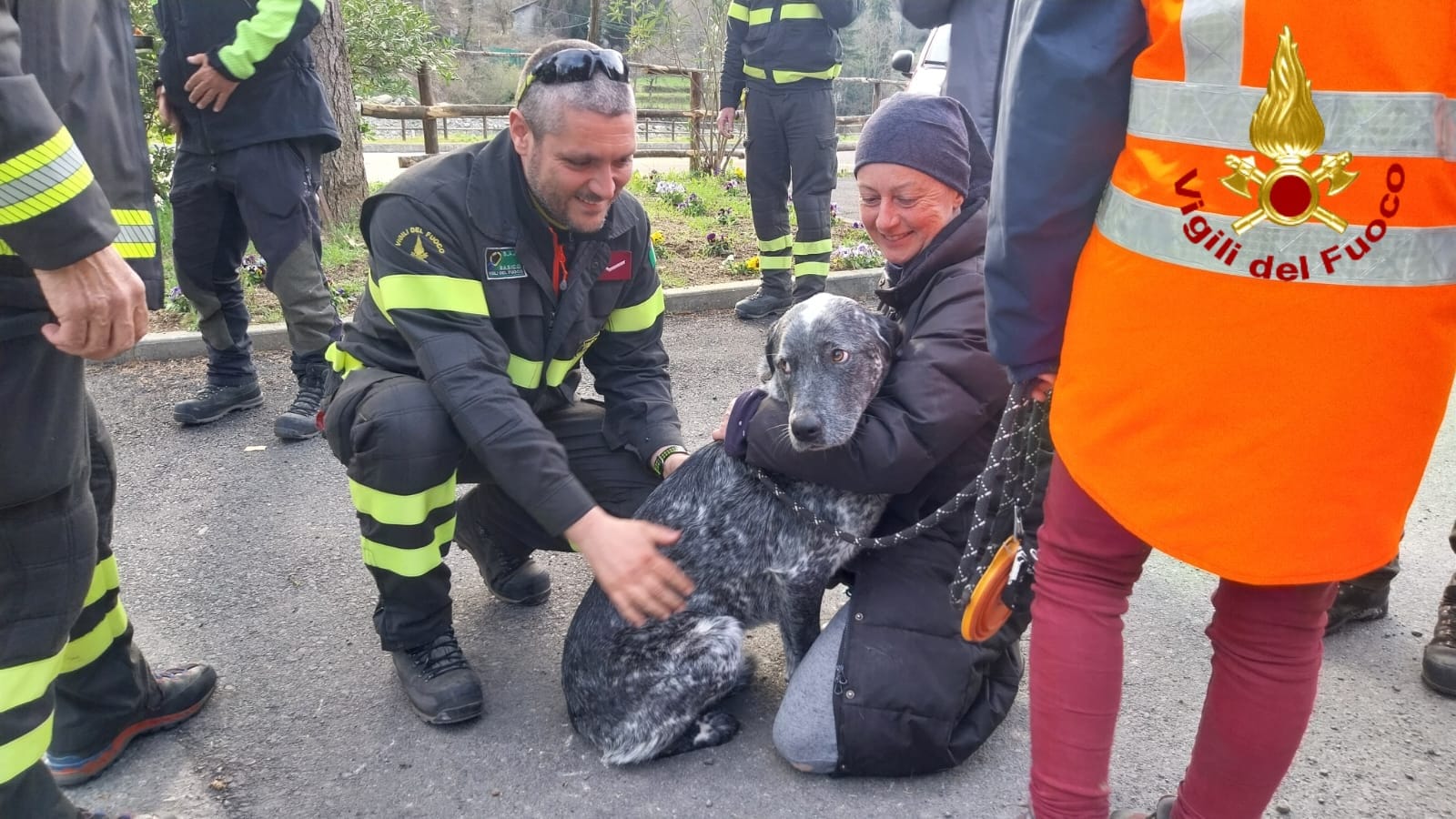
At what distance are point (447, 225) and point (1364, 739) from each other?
114 inches

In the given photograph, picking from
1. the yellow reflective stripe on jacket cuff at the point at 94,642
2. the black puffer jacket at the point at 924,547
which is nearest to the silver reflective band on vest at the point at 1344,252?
the black puffer jacket at the point at 924,547

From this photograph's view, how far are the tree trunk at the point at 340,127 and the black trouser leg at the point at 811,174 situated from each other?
3591mm

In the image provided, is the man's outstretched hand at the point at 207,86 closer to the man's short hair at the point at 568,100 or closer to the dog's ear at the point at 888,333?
the man's short hair at the point at 568,100

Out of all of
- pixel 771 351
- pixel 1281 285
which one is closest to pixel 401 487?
pixel 771 351

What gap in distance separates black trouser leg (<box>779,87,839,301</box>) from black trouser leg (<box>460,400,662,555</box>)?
12.2 feet

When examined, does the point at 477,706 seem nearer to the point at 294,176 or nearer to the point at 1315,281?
the point at 1315,281

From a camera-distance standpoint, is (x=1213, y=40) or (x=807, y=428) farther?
(x=807, y=428)

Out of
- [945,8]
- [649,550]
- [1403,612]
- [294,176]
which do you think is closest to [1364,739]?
[1403,612]

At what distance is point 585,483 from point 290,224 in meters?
2.38

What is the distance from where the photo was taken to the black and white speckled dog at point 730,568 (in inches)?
101

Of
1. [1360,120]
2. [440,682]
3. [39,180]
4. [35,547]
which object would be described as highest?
[1360,120]

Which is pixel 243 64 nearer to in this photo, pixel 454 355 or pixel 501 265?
pixel 501 265

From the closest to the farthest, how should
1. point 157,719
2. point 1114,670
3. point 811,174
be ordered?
point 1114,670
point 157,719
point 811,174

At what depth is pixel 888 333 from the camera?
9.19 feet
